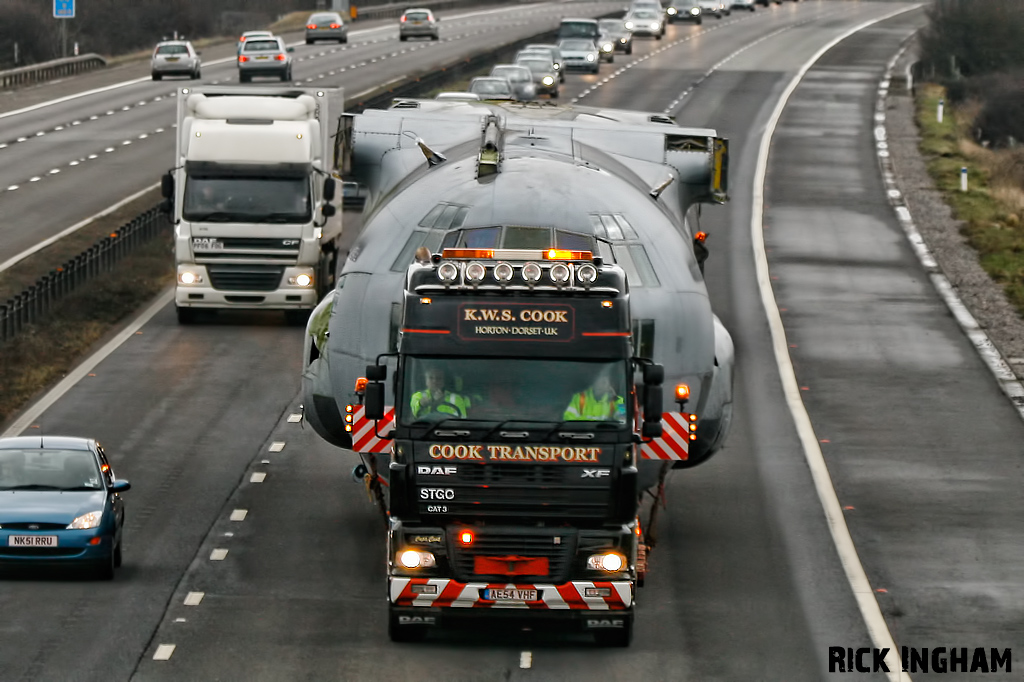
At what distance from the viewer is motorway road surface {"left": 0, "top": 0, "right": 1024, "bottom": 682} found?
1820 centimetres

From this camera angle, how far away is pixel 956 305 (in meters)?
40.3

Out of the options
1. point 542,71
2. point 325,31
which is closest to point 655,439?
point 542,71

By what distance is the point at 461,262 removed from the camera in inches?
687

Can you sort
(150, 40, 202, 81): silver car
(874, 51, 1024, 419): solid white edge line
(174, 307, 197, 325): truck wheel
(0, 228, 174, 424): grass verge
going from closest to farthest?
(0, 228, 174, 424): grass verge, (874, 51, 1024, 419): solid white edge line, (174, 307, 197, 325): truck wheel, (150, 40, 202, 81): silver car

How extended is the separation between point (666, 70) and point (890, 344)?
5254 cm

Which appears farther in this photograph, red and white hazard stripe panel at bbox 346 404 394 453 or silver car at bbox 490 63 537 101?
silver car at bbox 490 63 537 101

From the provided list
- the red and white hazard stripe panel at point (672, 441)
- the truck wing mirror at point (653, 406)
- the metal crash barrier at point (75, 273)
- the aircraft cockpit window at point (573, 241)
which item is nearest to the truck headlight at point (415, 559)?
the truck wing mirror at point (653, 406)

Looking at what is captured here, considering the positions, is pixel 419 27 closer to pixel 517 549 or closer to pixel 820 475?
pixel 820 475

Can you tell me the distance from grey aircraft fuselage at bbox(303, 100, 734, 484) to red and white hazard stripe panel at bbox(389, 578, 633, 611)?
2.20 m

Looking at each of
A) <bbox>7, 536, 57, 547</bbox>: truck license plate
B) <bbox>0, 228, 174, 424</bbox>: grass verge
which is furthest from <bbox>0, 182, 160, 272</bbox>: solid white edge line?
<bbox>7, 536, 57, 547</bbox>: truck license plate

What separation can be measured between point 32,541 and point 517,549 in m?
5.92

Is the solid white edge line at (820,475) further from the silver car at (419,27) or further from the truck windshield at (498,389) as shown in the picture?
the silver car at (419,27)

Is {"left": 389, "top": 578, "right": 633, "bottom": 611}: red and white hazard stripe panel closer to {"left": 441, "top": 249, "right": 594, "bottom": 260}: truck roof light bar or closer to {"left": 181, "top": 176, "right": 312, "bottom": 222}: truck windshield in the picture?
{"left": 441, "top": 249, "right": 594, "bottom": 260}: truck roof light bar

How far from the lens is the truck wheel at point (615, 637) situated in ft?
59.1
